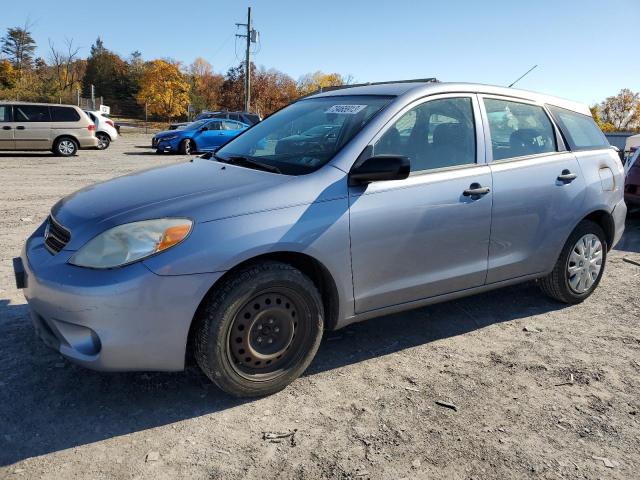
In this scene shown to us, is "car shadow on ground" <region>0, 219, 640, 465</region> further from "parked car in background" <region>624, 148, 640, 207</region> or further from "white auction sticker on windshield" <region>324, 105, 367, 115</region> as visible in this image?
"parked car in background" <region>624, 148, 640, 207</region>

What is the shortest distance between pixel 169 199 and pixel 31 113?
1626 cm

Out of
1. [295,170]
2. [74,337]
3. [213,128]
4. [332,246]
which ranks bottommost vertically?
[74,337]

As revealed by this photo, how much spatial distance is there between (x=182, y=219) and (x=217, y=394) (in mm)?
1041

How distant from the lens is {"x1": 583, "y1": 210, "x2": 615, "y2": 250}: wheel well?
454cm

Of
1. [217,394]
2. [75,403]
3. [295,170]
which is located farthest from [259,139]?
[75,403]

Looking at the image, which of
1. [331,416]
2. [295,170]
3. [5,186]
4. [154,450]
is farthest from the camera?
[5,186]

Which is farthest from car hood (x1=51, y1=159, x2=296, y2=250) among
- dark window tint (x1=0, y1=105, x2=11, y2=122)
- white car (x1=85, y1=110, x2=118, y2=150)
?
white car (x1=85, y1=110, x2=118, y2=150)

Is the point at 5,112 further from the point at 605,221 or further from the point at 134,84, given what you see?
the point at 134,84

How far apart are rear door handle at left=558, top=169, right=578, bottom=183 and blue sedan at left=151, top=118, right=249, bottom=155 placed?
649 inches

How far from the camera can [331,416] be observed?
2910 mm

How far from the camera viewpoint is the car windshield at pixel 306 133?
3.36 m

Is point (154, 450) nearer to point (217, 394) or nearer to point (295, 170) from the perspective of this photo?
point (217, 394)

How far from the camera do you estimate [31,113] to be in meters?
16.6

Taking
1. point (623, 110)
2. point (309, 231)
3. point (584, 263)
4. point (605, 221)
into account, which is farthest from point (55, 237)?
point (623, 110)
